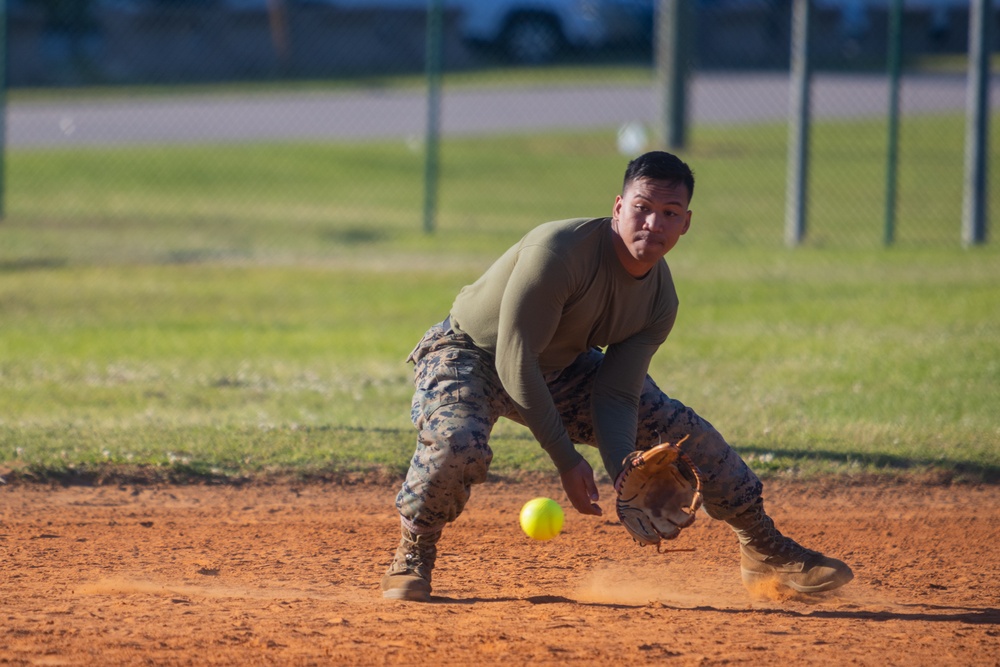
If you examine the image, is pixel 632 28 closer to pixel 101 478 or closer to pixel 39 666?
pixel 101 478

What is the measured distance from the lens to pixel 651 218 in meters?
4.04

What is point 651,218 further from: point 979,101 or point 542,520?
point 979,101

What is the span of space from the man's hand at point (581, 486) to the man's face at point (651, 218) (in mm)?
703

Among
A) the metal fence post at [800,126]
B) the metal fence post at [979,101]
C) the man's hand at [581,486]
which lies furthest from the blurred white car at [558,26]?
the man's hand at [581,486]

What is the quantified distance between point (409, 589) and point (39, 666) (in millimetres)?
1237

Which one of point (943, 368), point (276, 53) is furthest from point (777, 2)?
point (943, 368)

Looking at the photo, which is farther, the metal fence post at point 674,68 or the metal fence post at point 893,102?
the metal fence post at point 674,68

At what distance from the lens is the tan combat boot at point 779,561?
14.7 feet

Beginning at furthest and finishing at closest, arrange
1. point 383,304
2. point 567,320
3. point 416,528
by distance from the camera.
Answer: point 383,304, point 416,528, point 567,320

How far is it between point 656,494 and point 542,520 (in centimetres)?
54

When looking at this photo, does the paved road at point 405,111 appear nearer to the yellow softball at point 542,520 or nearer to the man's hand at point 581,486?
the yellow softball at point 542,520

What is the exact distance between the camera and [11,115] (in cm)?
1892

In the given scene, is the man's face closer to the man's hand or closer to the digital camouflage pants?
the digital camouflage pants

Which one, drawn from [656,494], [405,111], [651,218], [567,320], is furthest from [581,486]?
[405,111]
